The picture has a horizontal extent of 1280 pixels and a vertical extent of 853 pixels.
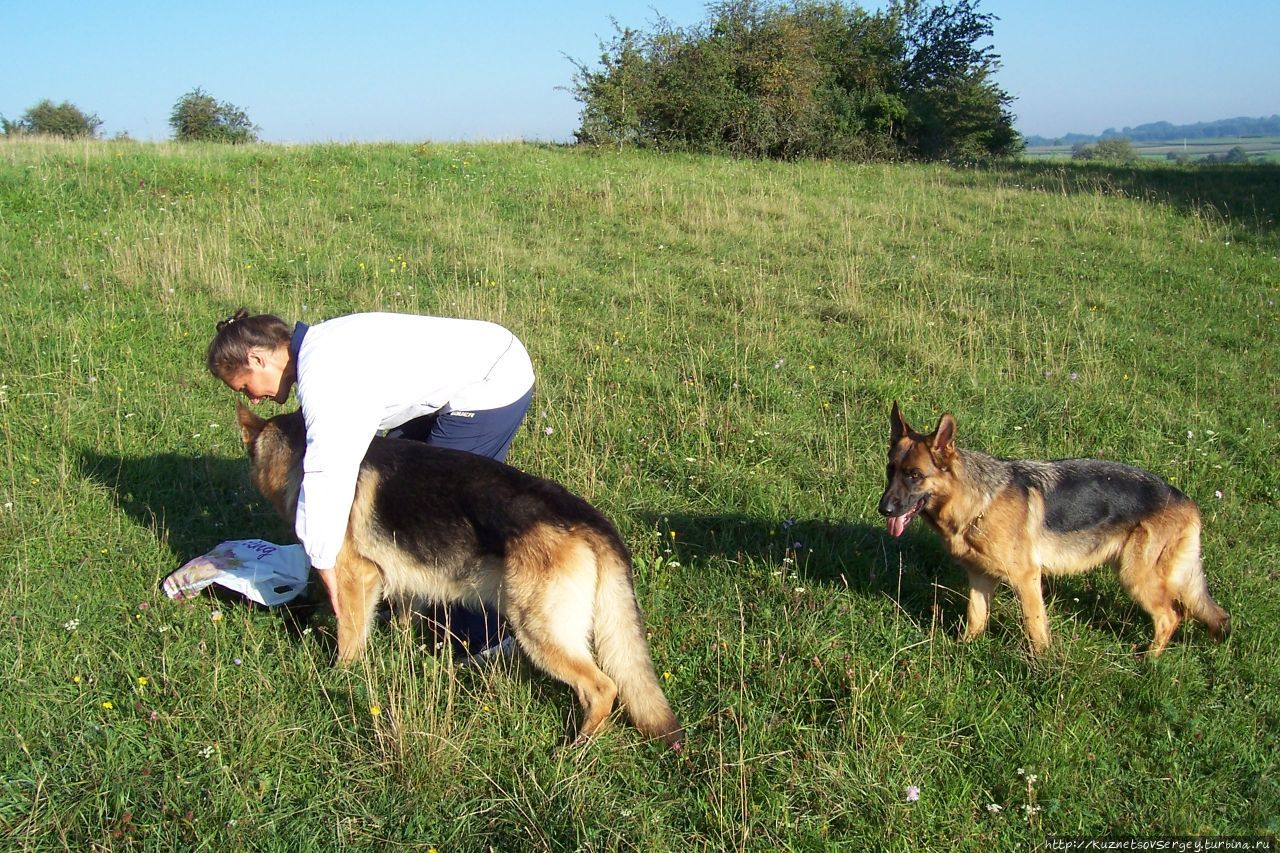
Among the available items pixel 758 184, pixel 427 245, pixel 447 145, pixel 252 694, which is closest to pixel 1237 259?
pixel 758 184

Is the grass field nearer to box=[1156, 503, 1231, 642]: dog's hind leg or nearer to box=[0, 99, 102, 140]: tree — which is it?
box=[1156, 503, 1231, 642]: dog's hind leg

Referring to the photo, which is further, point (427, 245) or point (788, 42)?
point (788, 42)

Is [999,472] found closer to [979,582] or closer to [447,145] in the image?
[979,582]

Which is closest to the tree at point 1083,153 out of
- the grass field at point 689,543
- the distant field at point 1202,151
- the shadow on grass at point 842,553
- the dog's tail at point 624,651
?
the distant field at point 1202,151

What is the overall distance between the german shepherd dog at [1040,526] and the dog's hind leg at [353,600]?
2.44m

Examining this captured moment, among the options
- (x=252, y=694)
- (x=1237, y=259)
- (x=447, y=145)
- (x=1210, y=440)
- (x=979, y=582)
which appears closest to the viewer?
(x=252, y=694)

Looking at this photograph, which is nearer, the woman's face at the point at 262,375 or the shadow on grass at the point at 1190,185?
the woman's face at the point at 262,375

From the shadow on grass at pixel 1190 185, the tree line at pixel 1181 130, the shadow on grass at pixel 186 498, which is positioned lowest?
the shadow on grass at pixel 186 498

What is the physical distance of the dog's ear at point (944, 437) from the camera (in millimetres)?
4031

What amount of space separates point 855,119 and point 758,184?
473 inches

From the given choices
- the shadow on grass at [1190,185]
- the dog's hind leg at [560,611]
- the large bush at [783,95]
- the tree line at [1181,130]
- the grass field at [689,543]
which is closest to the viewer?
the grass field at [689,543]

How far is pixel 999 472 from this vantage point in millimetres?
4367

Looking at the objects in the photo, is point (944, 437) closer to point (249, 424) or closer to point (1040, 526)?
point (1040, 526)

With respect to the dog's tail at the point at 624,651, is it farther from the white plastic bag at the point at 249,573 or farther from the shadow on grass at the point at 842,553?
the white plastic bag at the point at 249,573
